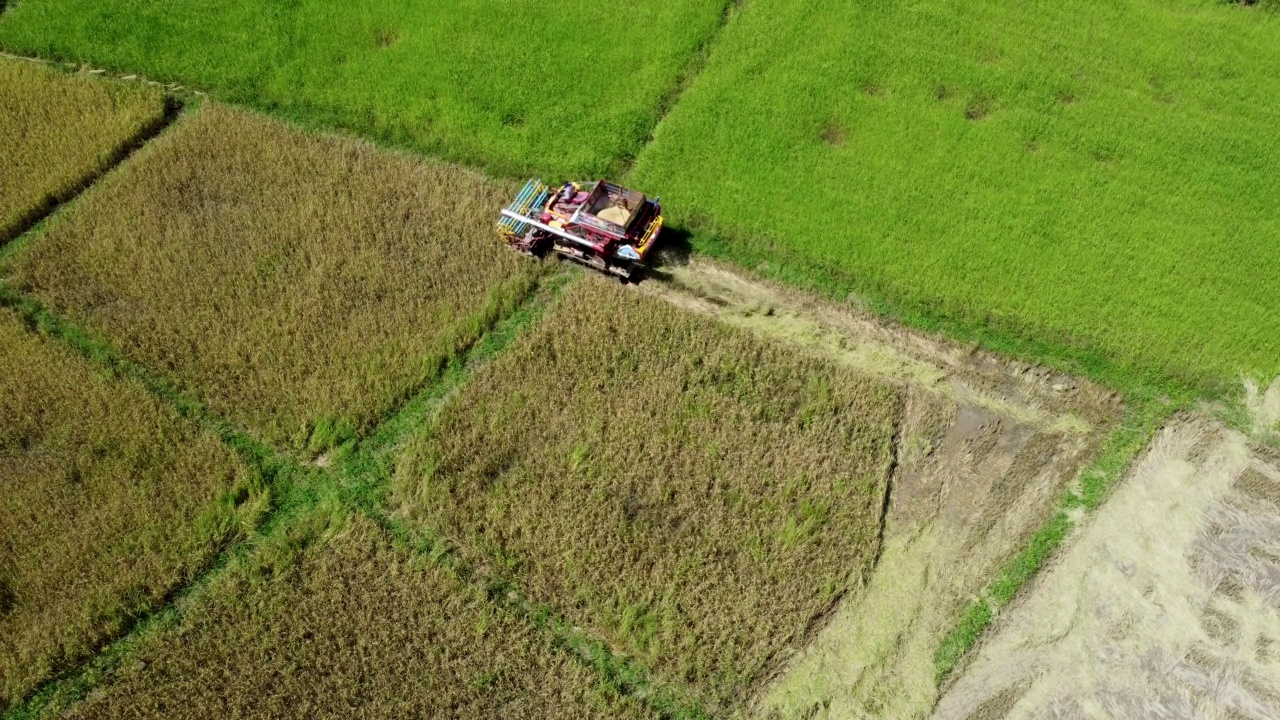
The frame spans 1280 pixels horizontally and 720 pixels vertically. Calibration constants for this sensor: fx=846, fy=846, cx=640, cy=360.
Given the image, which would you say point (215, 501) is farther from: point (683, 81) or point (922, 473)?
point (683, 81)

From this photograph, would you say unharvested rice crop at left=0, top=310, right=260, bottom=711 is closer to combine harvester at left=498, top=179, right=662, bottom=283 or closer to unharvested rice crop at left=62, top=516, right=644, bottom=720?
unharvested rice crop at left=62, top=516, right=644, bottom=720

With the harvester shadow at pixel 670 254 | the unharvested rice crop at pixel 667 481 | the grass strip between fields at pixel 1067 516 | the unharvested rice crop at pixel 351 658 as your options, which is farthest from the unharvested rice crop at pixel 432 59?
the grass strip between fields at pixel 1067 516

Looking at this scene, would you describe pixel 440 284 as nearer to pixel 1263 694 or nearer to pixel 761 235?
pixel 761 235

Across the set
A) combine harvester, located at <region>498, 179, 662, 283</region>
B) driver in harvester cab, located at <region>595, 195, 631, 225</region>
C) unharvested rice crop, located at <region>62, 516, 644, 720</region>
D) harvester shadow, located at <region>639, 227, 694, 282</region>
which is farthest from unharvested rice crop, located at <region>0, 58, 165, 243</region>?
harvester shadow, located at <region>639, 227, 694, 282</region>

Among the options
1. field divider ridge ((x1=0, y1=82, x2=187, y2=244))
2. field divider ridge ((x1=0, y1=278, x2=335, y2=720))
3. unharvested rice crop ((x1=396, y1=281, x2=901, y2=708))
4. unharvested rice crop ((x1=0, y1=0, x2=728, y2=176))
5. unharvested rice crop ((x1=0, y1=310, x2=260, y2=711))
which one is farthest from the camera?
unharvested rice crop ((x1=0, y1=0, x2=728, y2=176))

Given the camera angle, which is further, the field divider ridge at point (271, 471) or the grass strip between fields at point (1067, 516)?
the grass strip between fields at point (1067, 516)

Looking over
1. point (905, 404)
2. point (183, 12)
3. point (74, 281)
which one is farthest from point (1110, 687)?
point (183, 12)

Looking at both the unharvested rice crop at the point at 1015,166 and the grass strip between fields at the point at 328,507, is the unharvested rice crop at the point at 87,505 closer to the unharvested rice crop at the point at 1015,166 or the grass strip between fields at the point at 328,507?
the grass strip between fields at the point at 328,507
